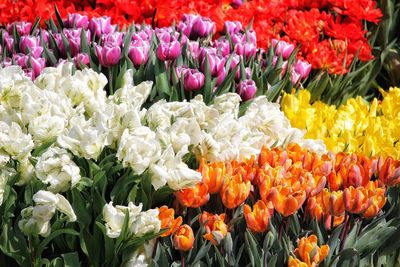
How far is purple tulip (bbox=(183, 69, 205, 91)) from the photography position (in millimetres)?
2881

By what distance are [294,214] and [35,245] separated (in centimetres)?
73

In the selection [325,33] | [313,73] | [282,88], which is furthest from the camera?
[325,33]

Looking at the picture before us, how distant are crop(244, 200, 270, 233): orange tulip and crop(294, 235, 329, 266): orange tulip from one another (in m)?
0.11

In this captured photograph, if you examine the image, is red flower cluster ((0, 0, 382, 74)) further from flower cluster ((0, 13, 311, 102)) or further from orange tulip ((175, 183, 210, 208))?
orange tulip ((175, 183, 210, 208))

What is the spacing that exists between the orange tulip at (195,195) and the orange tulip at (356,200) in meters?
0.39

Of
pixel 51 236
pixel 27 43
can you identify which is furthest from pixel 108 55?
pixel 51 236

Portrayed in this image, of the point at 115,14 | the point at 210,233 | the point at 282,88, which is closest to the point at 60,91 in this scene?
the point at 210,233

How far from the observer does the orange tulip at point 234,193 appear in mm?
2293

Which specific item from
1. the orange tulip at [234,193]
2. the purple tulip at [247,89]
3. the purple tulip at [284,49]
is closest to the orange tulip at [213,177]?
the orange tulip at [234,193]

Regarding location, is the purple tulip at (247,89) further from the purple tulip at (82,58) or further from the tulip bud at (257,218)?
the tulip bud at (257,218)

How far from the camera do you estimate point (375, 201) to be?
2.31 meters

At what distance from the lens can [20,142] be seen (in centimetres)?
228

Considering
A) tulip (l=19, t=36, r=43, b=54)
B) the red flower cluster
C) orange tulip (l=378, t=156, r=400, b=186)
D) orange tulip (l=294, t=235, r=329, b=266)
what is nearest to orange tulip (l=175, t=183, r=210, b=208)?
orange tulip (l=294, t=235, r=329, b=266)

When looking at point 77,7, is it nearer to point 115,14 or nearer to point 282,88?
point 115,14
